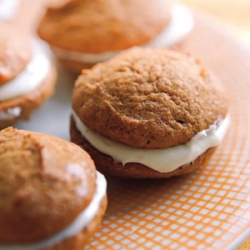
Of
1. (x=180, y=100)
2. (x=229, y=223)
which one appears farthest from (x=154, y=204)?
(x=180, y=100)

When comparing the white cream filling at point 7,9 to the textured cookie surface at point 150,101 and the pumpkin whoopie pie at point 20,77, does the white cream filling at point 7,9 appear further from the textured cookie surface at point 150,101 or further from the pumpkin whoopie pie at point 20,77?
the textured cookie surface at point 150,101

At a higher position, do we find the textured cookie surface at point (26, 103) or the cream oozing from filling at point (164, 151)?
the cream oozing from filling at point (164, 151)

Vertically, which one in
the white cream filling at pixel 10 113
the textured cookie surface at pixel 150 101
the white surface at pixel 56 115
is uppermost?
the textured cookie surface at pixel 150 101

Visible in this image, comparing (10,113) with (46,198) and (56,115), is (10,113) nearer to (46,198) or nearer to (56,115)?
(56,115)

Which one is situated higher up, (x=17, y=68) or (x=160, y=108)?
(x=160, y=108)

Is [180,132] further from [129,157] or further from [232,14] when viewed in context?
[232,14]

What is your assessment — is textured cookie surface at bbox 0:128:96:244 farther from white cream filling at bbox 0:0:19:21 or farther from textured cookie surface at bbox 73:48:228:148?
white cream filling at bbox 0:0:19:21

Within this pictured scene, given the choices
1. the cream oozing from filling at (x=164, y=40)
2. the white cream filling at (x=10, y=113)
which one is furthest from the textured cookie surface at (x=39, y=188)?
the cream oozing from filling at (x=164, y=40)
